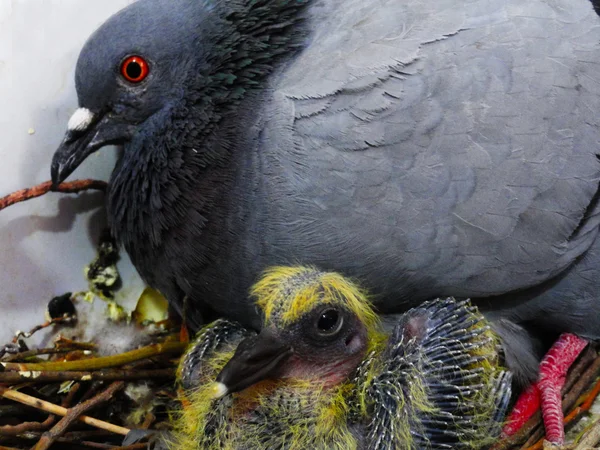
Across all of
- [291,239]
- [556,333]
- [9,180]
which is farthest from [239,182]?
[556,333]

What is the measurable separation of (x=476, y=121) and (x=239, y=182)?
746mm

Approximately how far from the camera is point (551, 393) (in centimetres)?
252

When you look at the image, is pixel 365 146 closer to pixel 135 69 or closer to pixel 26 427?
pixel 135 69

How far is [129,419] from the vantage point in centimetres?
277

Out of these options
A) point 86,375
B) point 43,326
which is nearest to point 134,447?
point 86,375

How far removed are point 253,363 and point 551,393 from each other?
1092 millimetres

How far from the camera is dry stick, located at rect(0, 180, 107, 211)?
2754 mm

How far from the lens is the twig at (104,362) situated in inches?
102

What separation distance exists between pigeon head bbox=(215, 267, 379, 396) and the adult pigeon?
19cm

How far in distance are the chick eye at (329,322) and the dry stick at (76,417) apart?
889mm

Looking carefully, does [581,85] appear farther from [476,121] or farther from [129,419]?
[129,419]

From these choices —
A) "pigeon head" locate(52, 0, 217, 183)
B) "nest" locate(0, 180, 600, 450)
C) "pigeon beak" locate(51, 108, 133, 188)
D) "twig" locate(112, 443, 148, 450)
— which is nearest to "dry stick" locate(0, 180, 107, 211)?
"nest" locate(0, 180, 600, 450)

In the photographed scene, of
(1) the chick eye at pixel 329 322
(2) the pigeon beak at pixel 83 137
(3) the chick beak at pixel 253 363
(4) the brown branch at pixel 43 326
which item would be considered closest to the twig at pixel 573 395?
(1) the chick eye at pixel 329 322

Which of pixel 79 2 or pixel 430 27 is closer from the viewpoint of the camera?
pixel 430 27
